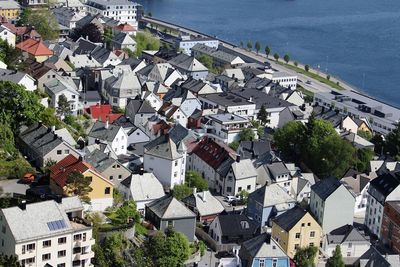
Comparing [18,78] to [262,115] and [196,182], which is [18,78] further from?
[262,115]

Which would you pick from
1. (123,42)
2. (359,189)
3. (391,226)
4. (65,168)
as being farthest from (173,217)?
(123,42)

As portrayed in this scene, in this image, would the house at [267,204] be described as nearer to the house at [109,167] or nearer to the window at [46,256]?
the house at [109,167]

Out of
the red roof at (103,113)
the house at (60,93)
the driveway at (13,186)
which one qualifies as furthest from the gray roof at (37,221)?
the red roof at (103,113)

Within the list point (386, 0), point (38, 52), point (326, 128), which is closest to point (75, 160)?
point (326, 128)

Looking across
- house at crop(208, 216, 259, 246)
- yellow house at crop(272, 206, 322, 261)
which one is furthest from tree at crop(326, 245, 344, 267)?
house at crop(208, 216, 259, 246)

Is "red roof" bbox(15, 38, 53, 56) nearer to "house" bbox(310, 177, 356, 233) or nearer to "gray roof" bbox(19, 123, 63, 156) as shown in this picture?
"gray roof" bbox(19, 123, 63, 156)

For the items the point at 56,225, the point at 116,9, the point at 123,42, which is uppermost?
the point at 116,9

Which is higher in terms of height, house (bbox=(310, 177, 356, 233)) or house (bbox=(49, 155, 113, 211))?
house (bbox=(49, 155, 113, 211))
